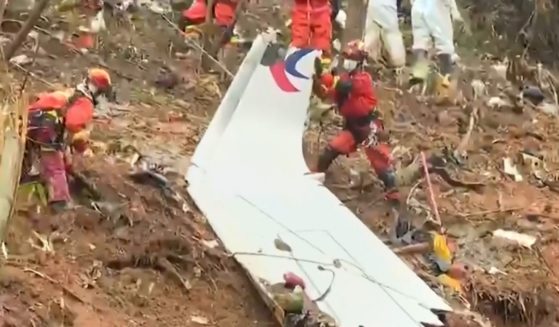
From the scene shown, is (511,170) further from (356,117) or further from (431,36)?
(356,117)

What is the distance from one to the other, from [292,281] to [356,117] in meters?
0.71

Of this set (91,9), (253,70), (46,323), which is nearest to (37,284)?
(46,323)

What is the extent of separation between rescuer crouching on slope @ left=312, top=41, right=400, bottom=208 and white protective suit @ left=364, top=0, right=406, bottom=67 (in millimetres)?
970

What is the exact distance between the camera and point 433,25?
4.44 metres

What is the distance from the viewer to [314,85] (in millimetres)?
3230

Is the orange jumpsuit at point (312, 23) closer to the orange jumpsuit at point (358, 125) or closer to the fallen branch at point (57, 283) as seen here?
the orange jumpsuit at point (358, 125)

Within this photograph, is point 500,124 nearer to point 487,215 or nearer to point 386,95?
point 386,95

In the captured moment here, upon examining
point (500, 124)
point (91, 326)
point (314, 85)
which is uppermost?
point (314, 85)

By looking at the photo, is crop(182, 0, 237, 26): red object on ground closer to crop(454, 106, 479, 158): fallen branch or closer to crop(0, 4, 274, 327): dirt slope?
crop(0, 4, 274, 327): dirt slope

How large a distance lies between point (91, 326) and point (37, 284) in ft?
0.61

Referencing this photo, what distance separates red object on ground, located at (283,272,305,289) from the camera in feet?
8.32

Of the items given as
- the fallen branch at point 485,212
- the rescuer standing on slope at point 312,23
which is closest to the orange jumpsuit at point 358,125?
the fallen branch at point 485,212

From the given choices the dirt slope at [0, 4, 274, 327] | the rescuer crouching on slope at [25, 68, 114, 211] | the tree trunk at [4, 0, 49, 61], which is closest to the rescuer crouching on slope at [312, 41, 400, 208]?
the dirt slope at [0, 4, 274, 327]

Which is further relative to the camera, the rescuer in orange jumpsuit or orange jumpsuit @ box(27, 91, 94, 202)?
the rescuer in orange jumpsuit
